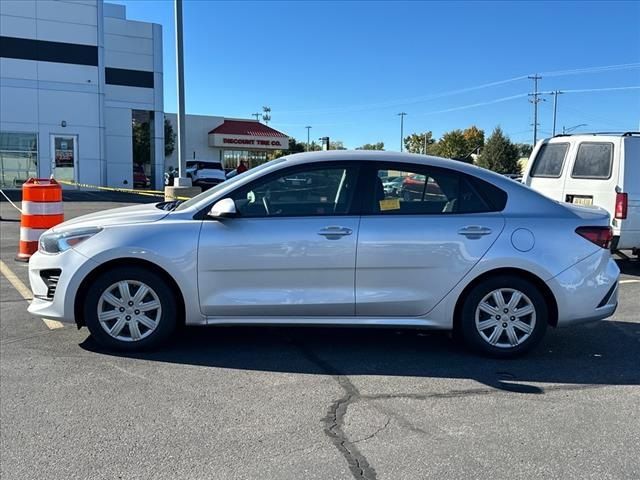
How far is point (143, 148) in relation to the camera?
4838cm

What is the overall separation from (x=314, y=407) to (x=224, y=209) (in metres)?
1.65

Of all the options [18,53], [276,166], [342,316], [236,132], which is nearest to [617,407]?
[342,316]

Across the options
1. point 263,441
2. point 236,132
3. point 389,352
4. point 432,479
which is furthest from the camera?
point 236,132

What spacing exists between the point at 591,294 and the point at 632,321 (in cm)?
174

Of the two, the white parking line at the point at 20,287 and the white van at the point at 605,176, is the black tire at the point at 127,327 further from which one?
the white van at the point at 605,176

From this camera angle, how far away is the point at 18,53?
27953 mm

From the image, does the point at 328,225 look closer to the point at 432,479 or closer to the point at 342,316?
the point at 342,316

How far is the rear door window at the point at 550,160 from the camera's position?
9.31m

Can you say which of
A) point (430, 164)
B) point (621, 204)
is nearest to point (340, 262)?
point (430, 164)

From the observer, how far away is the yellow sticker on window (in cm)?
488

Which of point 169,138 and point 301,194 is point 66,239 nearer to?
point 301,194

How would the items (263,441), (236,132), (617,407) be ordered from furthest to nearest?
(236,132), (617,407), (263,441)

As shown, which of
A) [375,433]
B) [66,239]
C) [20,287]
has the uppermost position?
[66,239]

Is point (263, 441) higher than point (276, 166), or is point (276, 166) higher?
point (276, 166)
